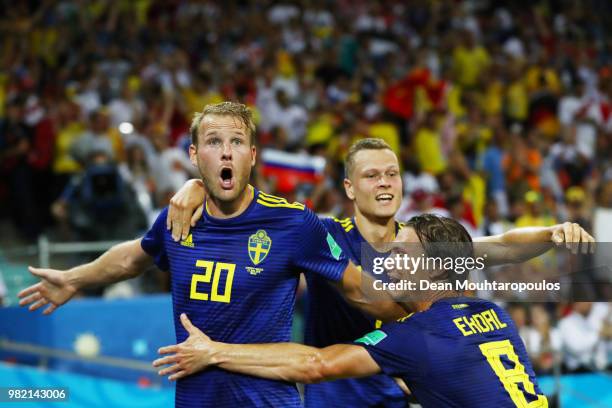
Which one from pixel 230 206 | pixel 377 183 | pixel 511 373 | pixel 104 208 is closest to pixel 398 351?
pixel 511 373

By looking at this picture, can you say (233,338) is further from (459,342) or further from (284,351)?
(459,342)

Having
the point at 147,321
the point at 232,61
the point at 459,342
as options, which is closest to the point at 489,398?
the point at 459,342

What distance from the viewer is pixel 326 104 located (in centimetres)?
1399

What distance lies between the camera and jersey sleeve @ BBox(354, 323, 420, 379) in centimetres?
409

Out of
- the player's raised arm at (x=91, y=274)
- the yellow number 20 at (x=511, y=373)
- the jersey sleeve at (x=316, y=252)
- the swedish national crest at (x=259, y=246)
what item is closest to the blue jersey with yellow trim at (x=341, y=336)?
the jersey sleeve at (x=316, y=252)

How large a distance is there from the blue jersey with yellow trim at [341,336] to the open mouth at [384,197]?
0.28m

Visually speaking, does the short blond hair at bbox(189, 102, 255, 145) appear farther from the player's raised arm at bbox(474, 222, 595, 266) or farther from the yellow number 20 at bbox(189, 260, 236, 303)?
the player's raised arm at bbox(474, 222, 595, 266)

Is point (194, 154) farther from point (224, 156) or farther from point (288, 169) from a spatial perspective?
point (288, 169)

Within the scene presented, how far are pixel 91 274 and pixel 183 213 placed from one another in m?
0.82

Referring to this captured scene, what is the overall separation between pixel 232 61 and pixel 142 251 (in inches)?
389

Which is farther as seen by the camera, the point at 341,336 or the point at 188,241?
the point at 341,336

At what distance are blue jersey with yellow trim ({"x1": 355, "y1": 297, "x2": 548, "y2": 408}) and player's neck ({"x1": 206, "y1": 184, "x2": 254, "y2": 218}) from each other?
2.99ft

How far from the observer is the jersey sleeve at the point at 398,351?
4.09 meters

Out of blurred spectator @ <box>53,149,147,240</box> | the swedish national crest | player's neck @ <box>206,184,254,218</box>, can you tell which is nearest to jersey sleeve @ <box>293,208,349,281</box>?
the swedish national crest
